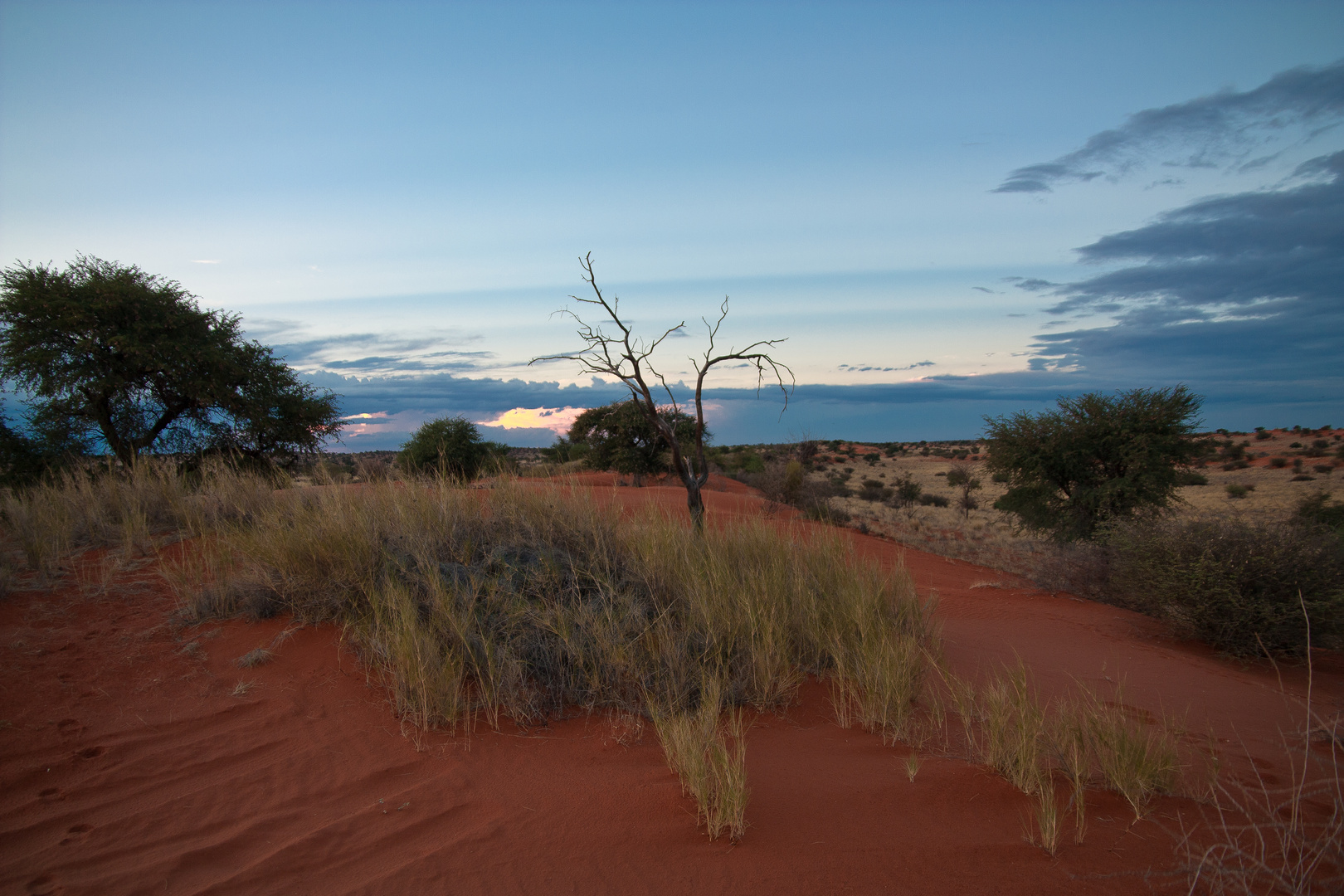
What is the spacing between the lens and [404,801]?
12.2 ft

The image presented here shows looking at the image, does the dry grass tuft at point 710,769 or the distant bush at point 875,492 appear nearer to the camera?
the dry grass tuft at point 710,769

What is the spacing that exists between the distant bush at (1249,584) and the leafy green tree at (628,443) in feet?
57.7

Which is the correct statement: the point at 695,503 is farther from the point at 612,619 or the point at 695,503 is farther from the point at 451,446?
the point at 451,446

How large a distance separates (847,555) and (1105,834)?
4.25m

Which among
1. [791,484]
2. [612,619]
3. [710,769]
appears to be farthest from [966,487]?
[710,769]

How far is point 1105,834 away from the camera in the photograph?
3389 millimetres

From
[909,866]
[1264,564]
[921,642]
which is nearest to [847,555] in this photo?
[921,642]

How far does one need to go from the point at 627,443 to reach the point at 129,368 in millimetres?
Result: 16248

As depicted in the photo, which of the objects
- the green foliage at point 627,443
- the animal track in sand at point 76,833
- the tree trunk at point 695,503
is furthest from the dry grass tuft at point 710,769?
the green foliage at point 627,443

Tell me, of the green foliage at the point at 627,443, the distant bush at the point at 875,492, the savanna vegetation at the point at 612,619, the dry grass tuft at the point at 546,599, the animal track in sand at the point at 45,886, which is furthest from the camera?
the distant bush at the point at 875,492

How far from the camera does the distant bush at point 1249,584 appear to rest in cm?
764

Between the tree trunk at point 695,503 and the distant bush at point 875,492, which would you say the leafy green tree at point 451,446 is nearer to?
the tree trunk at point 695,503

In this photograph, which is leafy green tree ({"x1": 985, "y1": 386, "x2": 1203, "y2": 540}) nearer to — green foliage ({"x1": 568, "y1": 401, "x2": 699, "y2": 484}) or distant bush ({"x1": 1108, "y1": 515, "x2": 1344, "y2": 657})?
distant bush ({"x1": 1108, "y1": 515, "x2": 1344, "y2": 657})

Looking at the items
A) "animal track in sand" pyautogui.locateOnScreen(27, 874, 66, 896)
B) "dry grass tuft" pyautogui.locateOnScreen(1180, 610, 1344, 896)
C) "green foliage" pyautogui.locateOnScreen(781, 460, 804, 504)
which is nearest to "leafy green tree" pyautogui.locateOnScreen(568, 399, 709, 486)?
"green foliage" pyautogui.locateOnScreen(781, 460, 804, 504)
